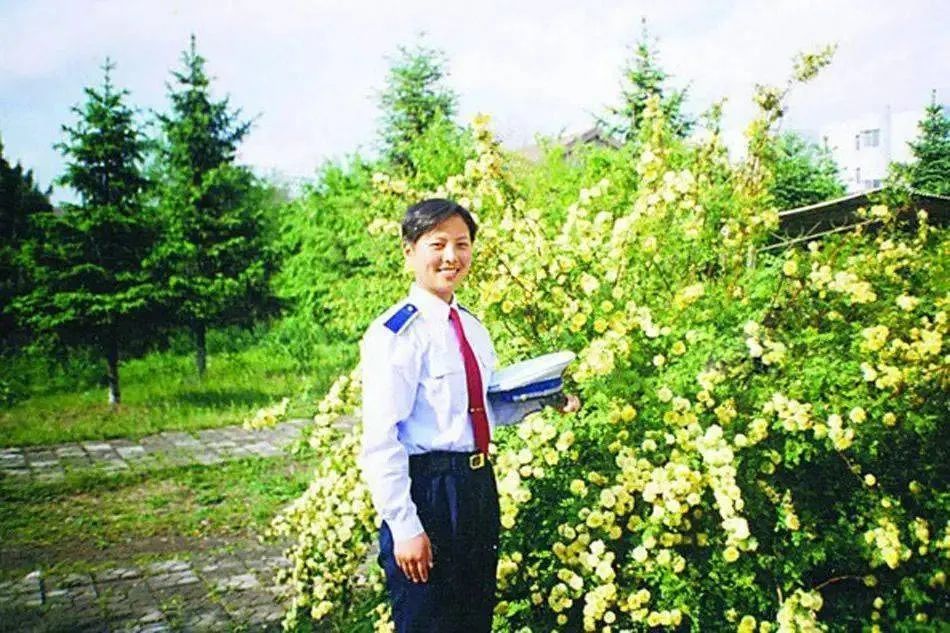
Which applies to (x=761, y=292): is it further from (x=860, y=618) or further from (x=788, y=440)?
(x=860, y=618)

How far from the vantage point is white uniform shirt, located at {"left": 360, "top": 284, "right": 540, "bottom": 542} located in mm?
2293

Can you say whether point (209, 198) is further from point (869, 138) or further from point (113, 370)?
point (869, 138)

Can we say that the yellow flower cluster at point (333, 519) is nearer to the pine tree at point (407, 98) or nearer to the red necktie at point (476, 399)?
the red necktie at point (476, 399)

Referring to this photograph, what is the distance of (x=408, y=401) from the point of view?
2393 mm

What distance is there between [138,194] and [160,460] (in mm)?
5864

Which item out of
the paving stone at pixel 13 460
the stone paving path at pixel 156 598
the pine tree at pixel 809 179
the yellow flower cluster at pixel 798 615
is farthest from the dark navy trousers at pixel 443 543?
the pine tree at pixel 809 179

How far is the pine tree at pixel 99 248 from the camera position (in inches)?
459

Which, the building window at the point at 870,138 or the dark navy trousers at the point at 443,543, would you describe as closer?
the dark navy trousers at the point at 443,543

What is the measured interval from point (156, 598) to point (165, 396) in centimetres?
844

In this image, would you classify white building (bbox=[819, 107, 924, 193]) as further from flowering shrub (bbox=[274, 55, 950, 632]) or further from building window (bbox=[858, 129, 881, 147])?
flowering shrub (bbox=[274, 55, 950, 632])

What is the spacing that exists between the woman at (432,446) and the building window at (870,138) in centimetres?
5665

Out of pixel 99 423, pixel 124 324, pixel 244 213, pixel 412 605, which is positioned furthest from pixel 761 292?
pixel 244 213

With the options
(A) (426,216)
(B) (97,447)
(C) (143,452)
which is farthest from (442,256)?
(B) (97,447)

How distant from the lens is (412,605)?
2.42 metres
